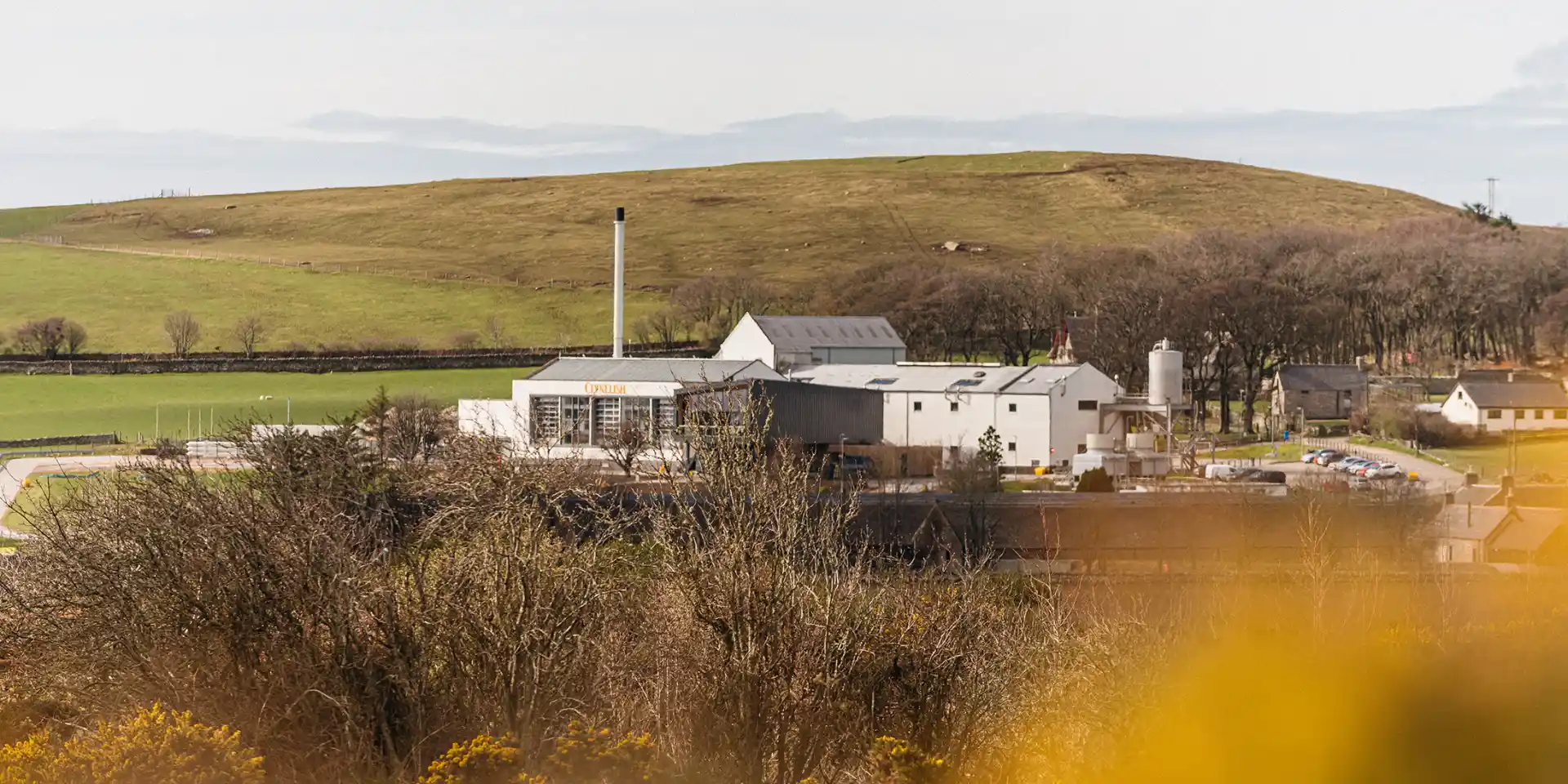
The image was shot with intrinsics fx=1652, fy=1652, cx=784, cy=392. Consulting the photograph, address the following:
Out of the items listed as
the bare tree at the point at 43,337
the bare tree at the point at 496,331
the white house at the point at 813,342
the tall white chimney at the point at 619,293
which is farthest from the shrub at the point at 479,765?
the bare tree at the point at 496,331

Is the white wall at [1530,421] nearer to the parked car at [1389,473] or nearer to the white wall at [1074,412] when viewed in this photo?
the parked car at [1389,473]

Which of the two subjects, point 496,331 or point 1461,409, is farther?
point 496,331

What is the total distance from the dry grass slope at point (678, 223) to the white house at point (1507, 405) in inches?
2892

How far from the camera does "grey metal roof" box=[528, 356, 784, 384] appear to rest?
69875 millimetres

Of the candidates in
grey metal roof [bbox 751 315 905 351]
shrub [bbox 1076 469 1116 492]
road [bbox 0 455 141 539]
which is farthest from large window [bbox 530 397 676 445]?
grey metal roof [bbox 751 315 905 351]

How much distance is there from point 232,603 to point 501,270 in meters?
129

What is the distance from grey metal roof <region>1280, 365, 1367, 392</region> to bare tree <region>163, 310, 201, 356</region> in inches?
2554

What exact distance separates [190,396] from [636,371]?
98.2 feet

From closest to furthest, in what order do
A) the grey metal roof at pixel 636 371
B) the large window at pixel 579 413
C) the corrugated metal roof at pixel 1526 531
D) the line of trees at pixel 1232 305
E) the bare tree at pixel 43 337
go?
the corrugated metal roof at pixel 1526 531 → the large window at pixel 579 413 → the grey metal roof at pixel 636 371 → the line of trees at pixel 1232 305 → the bare tree at pixel 43 337

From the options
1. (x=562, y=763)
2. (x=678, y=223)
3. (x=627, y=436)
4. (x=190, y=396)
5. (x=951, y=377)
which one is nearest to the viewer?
(x=562, y=763)

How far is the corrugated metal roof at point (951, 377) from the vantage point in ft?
232

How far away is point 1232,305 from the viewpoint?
86000 mm

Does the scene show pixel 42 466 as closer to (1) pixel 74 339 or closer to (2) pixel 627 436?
(2) pixel 627 436

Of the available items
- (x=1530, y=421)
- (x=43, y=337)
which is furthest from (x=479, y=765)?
(x=43, y=337)
